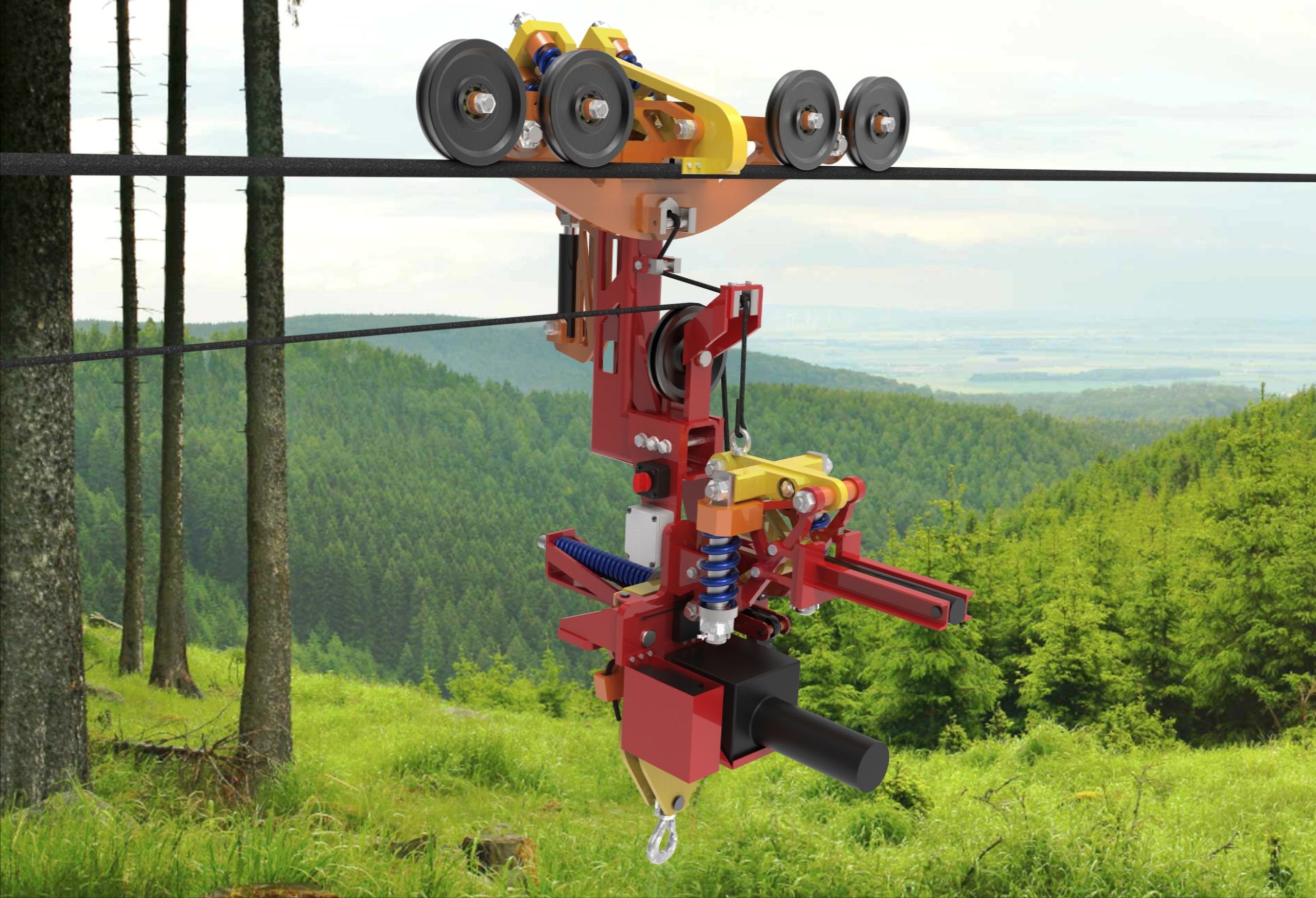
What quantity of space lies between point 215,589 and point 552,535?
32.4m

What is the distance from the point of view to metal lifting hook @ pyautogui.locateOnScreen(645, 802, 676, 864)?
4.42m

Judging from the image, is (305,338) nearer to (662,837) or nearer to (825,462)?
(825,462)

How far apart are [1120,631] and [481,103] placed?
19318 mm

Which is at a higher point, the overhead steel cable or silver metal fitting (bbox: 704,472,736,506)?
the overhead steel cable

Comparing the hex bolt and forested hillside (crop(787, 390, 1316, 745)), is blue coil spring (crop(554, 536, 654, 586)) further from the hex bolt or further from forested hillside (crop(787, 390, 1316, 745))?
forested hillside (crop(787, 390, 1316, 745))

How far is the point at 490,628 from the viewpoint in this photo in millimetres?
32656

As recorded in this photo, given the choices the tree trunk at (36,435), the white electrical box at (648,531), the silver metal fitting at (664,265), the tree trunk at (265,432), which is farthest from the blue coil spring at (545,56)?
the tree trunk at (265,432)

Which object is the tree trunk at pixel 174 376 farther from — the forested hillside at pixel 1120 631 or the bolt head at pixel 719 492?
the bolt head at pixel 719 492

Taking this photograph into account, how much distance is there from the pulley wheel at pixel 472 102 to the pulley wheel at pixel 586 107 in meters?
0.11

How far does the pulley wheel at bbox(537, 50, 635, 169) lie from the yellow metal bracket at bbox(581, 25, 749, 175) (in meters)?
0.41

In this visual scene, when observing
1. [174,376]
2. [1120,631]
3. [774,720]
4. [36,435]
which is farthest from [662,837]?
[1120,631]

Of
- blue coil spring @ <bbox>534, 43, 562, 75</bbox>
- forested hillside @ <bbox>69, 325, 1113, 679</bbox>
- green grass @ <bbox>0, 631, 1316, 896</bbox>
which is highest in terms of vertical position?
blue coil spring @ <bbox>534, 43, 562, 75</bbox>

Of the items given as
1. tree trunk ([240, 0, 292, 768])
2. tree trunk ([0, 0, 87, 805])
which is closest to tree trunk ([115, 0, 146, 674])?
tree trunk ([240, 0, 292, 768])

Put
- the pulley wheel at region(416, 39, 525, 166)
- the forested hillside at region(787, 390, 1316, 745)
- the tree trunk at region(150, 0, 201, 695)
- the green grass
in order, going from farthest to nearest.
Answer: the forested hillside at region(787, 390, 1316, 745)
the tree trunk at region(150, 0, 201, 695)
the green grass
the pulley wheel at region(416, 39, 525, 166)
